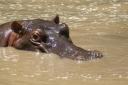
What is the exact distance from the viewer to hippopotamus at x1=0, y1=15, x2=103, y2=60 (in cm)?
645

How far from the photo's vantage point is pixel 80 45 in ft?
25.4

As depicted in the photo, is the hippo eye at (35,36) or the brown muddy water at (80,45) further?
the hippo eye at (35,36)

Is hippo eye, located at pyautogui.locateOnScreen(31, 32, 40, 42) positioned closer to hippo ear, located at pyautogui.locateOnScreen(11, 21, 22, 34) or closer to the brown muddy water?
the brown muddy water

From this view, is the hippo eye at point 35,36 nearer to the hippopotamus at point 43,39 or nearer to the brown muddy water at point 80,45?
the hippopotamus at point 43,39

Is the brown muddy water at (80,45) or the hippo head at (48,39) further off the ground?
the hippo head at (48,39)

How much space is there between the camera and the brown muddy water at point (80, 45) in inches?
220

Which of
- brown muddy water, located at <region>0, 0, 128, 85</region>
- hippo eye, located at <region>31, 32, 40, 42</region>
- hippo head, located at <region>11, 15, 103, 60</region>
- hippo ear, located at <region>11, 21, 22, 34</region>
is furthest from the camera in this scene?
hippo ear, located at <region>11, 21, 22, 34</region>

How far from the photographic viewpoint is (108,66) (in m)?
6.16

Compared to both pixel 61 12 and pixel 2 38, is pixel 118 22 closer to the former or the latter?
pixel 61 12

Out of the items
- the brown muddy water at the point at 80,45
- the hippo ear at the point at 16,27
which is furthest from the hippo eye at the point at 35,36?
the hippo ear at the point at 16,27

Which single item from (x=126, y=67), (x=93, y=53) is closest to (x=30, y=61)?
(x=93, y=53)

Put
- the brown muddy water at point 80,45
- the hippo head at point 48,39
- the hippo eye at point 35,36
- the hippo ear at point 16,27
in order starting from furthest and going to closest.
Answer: the hippo ear at point 16,27
the hippo eye at point 35,36
the hippo head at point 48,39
the brown muddy water at point 80,45

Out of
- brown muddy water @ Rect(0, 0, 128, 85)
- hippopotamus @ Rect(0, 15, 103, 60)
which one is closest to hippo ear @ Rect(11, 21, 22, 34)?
hippopotamus @ Rect(0, 15, 103, 60)

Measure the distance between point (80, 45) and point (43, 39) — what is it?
1.01 metres
